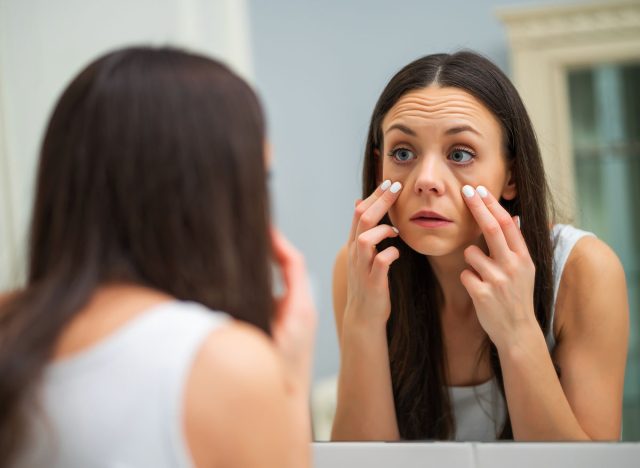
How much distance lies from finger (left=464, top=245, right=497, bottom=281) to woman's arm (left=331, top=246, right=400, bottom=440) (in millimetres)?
120

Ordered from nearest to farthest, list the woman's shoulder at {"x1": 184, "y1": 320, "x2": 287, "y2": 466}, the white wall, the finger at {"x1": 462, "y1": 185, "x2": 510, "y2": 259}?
the woman's shoulder at {"x1": 184, "y1": 320, "x2": 287, "y2": 466}
the finger at {"x1": 462, "y1": 185, "x2": 510, "y2": 259}
the white wall

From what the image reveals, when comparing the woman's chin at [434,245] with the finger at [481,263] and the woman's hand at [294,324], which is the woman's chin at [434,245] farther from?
the woman's hand at [294,324]

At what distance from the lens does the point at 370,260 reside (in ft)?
2.32

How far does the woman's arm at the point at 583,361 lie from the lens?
2.22 feet

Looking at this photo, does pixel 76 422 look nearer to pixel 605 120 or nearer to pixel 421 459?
pixel 421 459

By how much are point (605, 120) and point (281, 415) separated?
0.45 metres

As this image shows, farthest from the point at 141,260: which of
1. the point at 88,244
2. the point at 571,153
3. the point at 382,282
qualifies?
the point at 571,153

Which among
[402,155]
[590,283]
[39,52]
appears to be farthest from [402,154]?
[39,52]

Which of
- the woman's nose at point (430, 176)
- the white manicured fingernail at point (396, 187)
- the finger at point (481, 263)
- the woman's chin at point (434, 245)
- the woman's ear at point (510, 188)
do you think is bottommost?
the finger at point (481, 263)

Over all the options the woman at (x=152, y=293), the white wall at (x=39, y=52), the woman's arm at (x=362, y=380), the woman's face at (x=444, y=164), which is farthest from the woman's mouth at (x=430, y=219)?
the white wall at (x=39, y=52)

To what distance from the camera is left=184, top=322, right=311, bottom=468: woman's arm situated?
395 millimetres

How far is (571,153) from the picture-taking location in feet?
2.23

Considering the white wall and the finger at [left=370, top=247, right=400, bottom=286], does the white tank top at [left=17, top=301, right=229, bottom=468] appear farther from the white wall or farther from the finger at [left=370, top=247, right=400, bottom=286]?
the white wall

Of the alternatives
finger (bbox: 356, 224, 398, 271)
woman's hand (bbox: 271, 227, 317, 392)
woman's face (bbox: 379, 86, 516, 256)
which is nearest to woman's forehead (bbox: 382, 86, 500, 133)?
woman's face (bbox: 379, 86, 516, 256)
